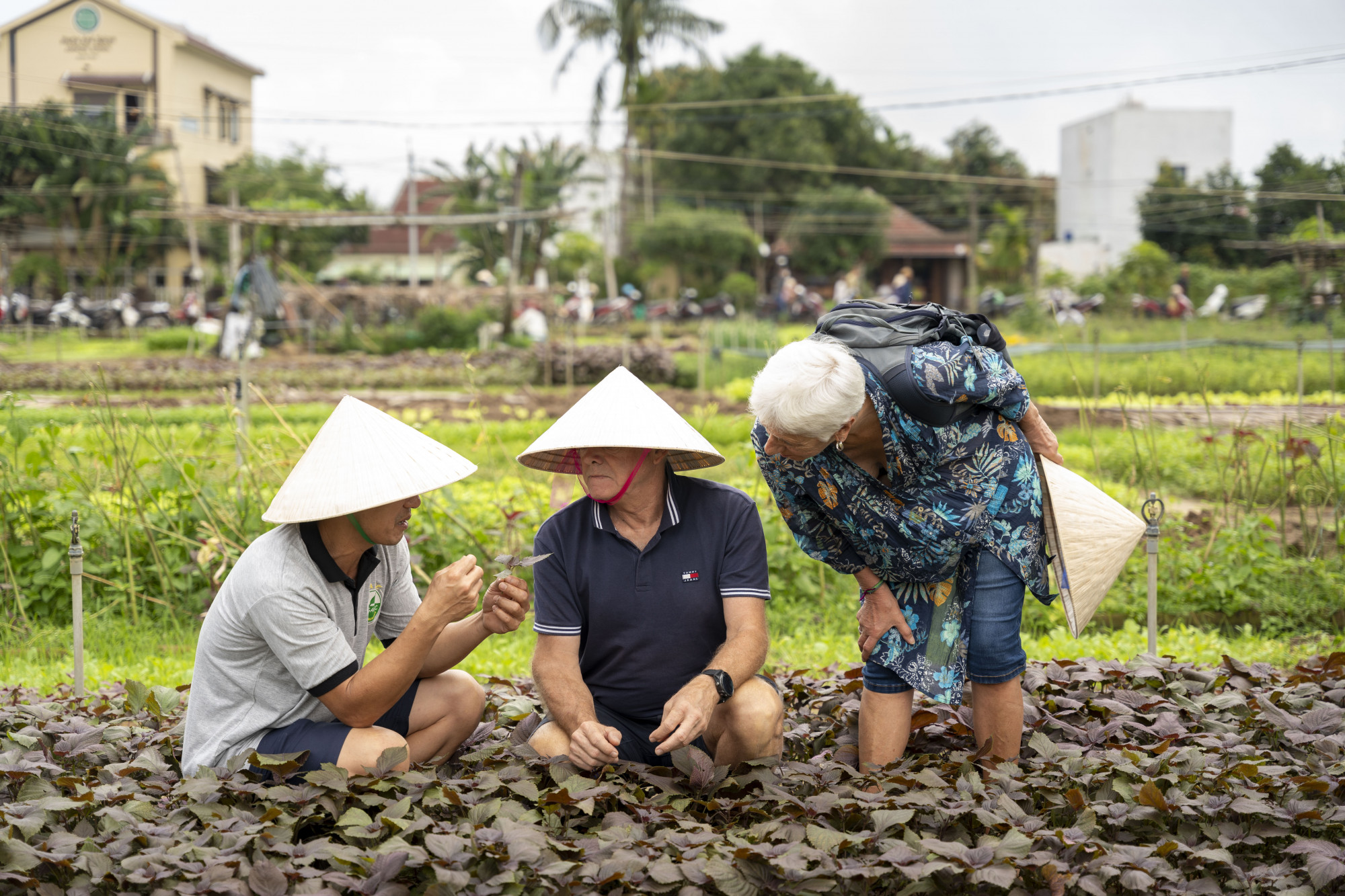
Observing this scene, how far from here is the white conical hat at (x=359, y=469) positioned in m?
2.40

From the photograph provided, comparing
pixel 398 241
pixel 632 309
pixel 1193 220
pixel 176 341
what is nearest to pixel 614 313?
pixel 632 309

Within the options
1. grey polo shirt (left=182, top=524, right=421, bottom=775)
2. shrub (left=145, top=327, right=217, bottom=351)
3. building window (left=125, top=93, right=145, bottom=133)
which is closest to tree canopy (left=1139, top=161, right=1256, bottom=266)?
shrub (left=145, top=327, right=217, bottom=351)

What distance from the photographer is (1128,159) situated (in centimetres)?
3369

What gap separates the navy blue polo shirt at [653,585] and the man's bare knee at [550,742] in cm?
18

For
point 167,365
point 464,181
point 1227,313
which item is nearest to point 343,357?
point 167,365

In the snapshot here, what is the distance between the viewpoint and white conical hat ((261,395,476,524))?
2398mm

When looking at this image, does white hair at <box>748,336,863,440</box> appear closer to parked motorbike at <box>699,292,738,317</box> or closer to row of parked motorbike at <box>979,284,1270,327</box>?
row of parked motorbike at <box>979,284,1270,327</box>

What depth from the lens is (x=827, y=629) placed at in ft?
15.2

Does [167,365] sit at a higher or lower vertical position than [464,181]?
lower

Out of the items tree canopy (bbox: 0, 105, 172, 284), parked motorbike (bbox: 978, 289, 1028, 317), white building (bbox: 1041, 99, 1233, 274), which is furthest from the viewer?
white building (bbox: 1041, 99, 1233, 274)

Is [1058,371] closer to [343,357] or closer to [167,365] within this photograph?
[343,357]

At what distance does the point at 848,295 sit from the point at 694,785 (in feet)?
74.7

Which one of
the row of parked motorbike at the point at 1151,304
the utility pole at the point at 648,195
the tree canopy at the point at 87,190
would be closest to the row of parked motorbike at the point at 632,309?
the utility pole at the point at 648,195

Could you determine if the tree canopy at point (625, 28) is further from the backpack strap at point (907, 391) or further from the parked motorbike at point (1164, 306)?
the backpack strap at point (907, 391)
